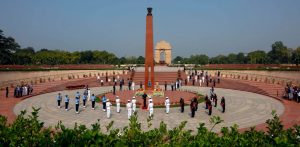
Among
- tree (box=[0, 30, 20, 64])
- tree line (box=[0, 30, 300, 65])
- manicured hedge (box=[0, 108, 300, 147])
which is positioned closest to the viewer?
manicured hedge (box=[0, 108, 300, 147])

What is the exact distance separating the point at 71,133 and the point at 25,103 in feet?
64.5

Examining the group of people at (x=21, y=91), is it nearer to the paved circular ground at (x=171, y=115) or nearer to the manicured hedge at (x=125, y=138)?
the paved circular ground at (x=171, y=115)

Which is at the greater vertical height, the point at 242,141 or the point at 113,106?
the point at 242,141

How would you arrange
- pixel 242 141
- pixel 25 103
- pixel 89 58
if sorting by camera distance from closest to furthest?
pixel 242 141
pixel 25 103
pixel 89 58

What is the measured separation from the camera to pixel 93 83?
37188 mm

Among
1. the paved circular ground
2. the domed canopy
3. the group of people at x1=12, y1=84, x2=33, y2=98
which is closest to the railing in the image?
the group of people at x1=12, y1=84, x2=33, y2=98

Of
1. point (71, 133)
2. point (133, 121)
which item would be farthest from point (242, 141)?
point (71, 133)

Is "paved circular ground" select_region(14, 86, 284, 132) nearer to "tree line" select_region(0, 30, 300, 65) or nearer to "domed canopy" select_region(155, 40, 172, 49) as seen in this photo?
"tree line" select_region(0, 30, 300, 65)

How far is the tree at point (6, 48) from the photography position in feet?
172

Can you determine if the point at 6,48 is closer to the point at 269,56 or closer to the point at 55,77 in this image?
the point at 55,77

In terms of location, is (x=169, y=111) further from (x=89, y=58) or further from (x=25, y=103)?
(x=89, y=58)

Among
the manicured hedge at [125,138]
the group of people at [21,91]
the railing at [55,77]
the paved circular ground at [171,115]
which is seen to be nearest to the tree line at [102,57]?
the railing at [55,77]

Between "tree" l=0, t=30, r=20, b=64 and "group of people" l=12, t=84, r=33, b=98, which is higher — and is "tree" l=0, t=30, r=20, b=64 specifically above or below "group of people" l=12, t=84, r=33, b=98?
above

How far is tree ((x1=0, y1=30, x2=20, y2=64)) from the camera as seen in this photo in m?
52.4
